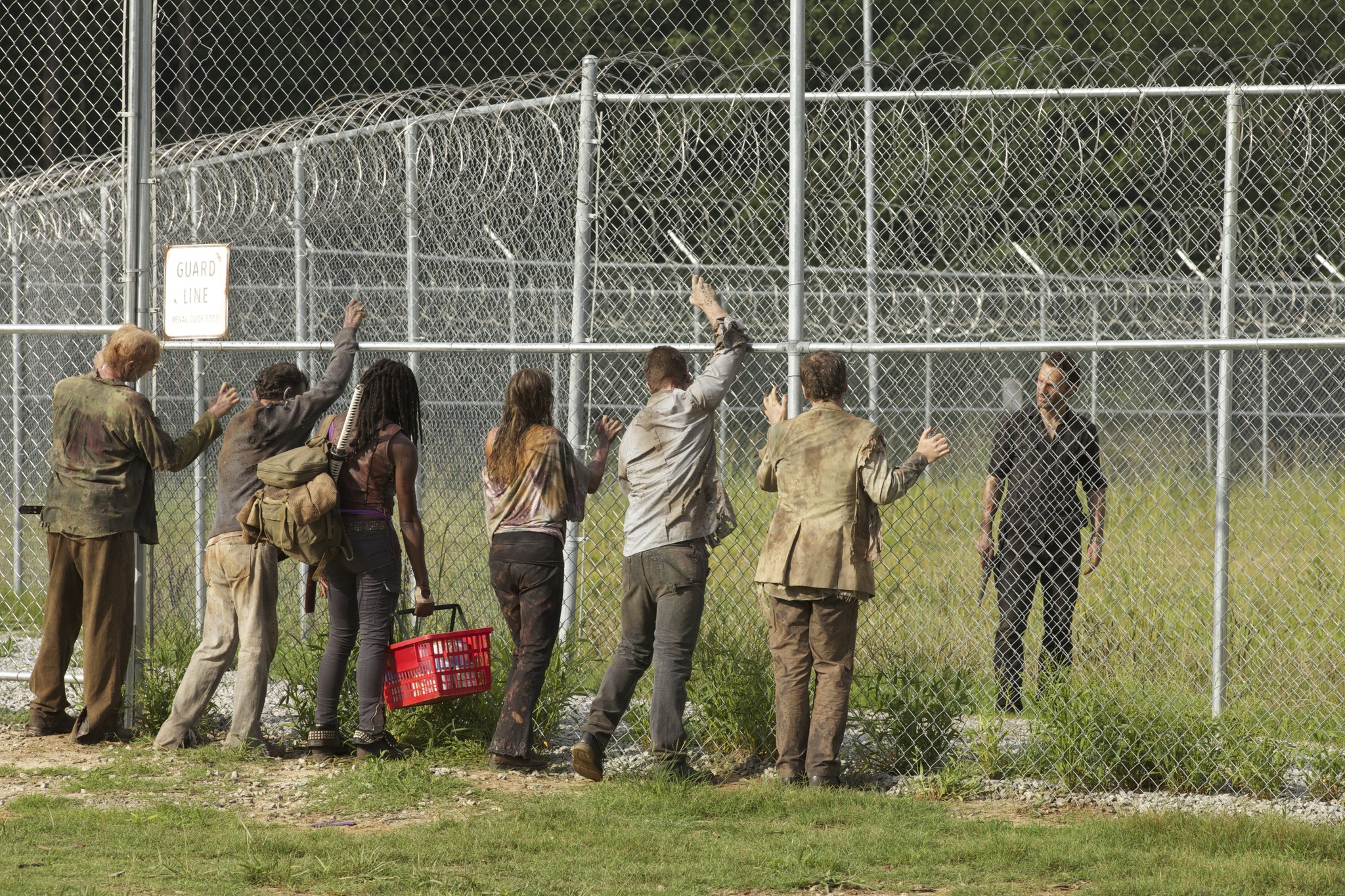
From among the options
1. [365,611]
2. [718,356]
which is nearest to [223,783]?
[365,611]

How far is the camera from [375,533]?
217 inches

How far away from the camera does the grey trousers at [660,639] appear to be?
529 cm

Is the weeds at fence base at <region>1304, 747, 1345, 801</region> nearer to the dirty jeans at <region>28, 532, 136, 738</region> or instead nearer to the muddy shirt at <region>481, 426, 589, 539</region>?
the muddy shirt at <region>481, 426, 589, 539</region>

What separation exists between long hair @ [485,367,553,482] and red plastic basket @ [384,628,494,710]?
63 centimetres

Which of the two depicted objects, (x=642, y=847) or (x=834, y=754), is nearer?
(x=642, y=847)

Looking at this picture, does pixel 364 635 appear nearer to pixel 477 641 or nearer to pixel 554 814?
pixel 477 641

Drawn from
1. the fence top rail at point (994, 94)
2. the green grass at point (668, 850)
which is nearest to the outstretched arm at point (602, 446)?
the green grass at point (668, 850)

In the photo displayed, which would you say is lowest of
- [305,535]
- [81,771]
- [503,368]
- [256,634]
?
[81,771]

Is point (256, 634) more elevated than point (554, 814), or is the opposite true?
point (256, 634)

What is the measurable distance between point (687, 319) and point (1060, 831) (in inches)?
324

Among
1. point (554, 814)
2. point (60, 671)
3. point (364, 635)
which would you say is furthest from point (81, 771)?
point (554, 814)

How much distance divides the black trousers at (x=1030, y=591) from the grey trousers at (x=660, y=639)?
62.0 inches

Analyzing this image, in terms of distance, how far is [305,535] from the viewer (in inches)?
210

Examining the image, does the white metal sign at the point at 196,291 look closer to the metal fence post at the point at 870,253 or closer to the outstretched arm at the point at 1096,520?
the metal fence post at the point at 870,253
